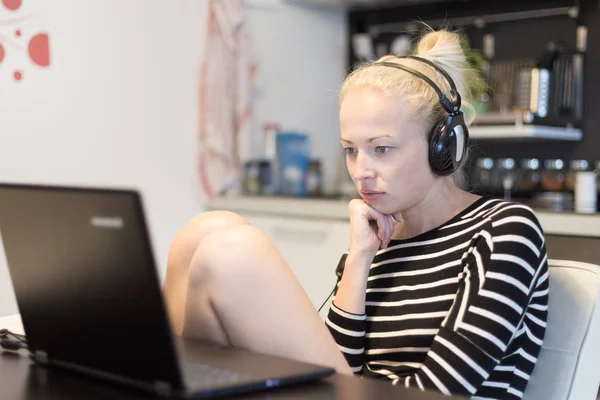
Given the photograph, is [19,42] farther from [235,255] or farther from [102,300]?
[102,300]

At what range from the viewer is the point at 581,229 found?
2.30 m

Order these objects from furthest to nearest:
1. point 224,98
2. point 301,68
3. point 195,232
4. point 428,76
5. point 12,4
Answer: point 301,68
point 224,98
point 12,4
point 428,76
point 195,232

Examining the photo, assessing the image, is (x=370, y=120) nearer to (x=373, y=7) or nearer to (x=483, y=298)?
(x=483, y=298)

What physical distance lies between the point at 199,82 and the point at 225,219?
73.4 inches

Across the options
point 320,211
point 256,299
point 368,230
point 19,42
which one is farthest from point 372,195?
point 19,42

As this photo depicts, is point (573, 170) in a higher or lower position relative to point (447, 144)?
lower

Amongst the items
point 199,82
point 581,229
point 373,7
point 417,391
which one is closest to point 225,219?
point 417,391

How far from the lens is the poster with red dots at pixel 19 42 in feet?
8.11

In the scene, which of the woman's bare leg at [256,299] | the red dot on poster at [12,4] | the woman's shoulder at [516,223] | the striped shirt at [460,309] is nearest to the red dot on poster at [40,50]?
the red dot on poster at [12,4]

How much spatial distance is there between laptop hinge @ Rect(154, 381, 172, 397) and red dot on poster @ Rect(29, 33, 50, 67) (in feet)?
6.55

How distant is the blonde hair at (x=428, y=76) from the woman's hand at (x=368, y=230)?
17 centimetres

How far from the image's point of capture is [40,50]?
8.40 feet

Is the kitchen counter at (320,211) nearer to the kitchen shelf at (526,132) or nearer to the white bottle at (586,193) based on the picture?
the white bottle at (586,193)

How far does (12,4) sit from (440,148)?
1703mm
